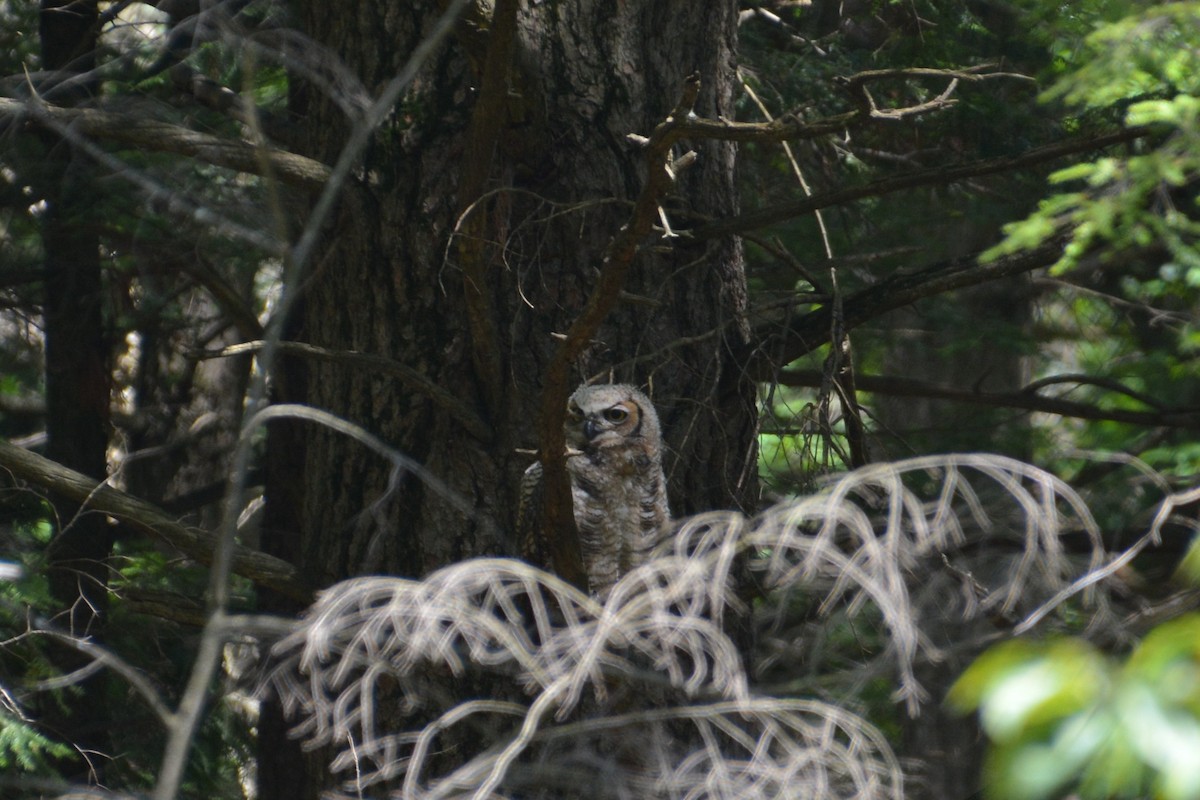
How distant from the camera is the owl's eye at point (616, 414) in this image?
315cm

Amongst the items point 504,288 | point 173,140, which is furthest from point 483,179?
point 173,140

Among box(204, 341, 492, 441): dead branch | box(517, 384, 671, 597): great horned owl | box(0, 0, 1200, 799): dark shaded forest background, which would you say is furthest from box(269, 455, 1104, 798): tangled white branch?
box(517, 384, 671, 597): great horned owl

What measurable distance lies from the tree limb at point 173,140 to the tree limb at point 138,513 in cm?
89

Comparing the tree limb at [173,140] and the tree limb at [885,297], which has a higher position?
the tree limb at [173,140]

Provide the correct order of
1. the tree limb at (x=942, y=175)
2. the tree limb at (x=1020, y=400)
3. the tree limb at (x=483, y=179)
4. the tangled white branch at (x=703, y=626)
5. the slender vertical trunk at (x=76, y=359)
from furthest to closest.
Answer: the slender vertical trunk at (x=76, y=359)
the tree limb at (x=1020, y=400)
the tree limb at (x=942, y=175)
the tree limb at (x=483, y=179)
the tangled white branch at (x=703, y=626)

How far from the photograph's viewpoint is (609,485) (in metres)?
3.29

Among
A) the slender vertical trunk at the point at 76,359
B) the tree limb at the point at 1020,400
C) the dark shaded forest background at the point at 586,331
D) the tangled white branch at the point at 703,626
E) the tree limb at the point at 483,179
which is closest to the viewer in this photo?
the tangled white branch at the point at 703,626

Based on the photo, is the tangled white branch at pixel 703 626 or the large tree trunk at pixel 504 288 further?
the large tree trunk at pixel 504 288

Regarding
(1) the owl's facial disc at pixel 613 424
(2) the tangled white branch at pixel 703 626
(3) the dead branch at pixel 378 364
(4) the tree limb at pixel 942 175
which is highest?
(4) the tree limb at pixel 942 175

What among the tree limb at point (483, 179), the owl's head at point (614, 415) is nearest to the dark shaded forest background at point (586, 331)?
the tree limb at point (483, 179)

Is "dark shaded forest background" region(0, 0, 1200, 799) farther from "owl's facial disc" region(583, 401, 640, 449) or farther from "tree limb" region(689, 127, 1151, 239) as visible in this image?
"owl's facial disc" region(583, 401, 640, 449)

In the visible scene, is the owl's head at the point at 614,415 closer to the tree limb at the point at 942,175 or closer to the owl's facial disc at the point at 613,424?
the owl's facial disc at the point at 613,424

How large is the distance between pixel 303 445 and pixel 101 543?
1.05m

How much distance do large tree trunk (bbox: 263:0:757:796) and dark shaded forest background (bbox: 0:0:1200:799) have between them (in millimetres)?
11
